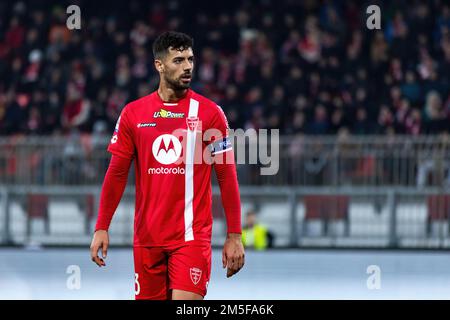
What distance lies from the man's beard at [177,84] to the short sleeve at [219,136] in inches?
9.7

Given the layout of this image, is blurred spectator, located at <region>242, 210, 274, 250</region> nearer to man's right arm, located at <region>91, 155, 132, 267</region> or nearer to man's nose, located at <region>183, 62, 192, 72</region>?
man's right arm, located at <region>91, 155, 132, 267</region>

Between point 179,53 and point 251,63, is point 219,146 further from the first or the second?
point 251,63

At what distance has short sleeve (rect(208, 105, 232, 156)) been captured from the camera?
22.3 feet

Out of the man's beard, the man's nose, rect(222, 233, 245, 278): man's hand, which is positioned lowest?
rect(222, 233, 245, 278): man's hand

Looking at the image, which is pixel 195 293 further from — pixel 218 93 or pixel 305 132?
pixel 218 93

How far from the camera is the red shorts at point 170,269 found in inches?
264

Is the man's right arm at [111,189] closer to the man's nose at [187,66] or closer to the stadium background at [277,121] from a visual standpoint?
the man's nose at [187,66]

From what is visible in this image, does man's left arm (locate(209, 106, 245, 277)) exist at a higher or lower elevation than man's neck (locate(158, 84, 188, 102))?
lower

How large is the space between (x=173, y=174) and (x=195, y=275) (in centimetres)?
62

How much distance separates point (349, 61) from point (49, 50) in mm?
6723
